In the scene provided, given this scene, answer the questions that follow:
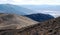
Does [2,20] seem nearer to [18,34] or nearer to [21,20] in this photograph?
[21,20]

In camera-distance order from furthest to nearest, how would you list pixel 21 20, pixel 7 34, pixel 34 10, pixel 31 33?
pixel 34 10 < pixel 21 20 < pixel 7 34 < pixel 31 33

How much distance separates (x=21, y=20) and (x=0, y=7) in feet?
28.7

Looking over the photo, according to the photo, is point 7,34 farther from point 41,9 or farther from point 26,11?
point 26,11

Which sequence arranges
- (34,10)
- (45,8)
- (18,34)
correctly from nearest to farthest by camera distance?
1. (18,34)
2. (45,8)
3. (34,10)

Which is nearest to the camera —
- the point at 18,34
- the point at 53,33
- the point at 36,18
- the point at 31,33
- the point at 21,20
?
the point at 53,33

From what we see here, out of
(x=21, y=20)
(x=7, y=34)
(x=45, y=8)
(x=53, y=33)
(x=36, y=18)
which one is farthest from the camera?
(x=45, y=8)

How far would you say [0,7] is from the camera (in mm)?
21438

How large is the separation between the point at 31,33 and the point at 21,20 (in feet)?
33.9

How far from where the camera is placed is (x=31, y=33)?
2.91m

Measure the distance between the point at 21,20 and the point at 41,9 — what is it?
4.93m

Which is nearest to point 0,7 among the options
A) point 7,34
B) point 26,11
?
point 26,11

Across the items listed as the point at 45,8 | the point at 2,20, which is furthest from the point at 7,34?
the point at 45,8

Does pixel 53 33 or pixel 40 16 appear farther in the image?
pixel 40 16

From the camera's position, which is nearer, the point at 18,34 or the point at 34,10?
the point at 18,34
